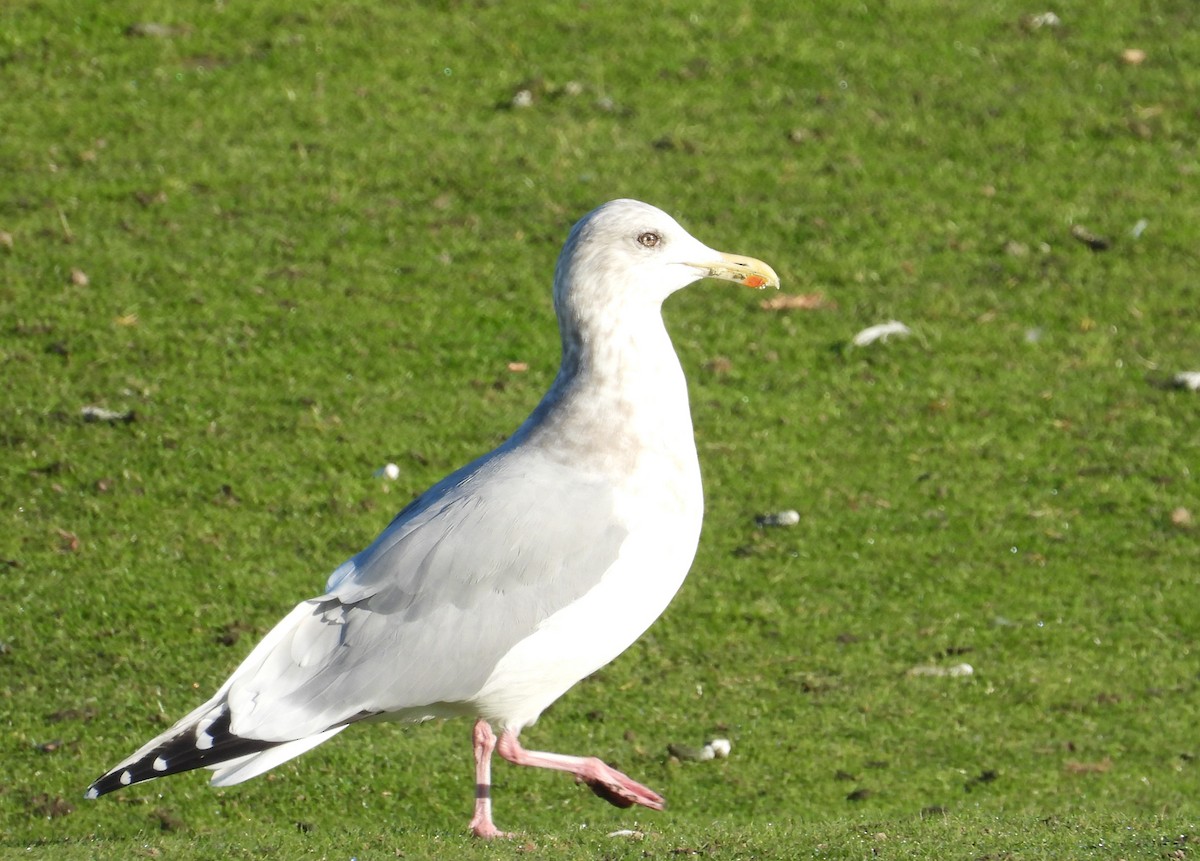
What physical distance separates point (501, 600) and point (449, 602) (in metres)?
0.17

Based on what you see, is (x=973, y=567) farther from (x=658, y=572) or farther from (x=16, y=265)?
(x=16, y=265)

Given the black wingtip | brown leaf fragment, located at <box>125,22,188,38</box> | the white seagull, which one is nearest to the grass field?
brown leaf fragment, located at <box>125,22,188,38</box>

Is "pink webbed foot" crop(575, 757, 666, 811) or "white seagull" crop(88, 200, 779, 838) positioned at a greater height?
"white seagull" crop(88, 200, 779, 838)

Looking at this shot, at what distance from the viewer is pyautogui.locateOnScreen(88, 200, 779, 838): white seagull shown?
541cm

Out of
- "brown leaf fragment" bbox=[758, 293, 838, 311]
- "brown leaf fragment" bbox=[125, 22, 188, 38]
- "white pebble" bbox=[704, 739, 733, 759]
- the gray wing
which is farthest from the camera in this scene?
"brown leaf fragment" bbox=[125, 22, 188, 38]

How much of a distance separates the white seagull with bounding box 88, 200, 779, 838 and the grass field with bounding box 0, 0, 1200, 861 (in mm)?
458

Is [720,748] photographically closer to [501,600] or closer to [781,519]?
[781,519]

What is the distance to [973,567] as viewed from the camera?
950 centimetres

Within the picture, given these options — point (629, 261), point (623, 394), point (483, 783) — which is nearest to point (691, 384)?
point (629, 261)

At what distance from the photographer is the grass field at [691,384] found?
24.8ft

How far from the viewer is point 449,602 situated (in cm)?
554

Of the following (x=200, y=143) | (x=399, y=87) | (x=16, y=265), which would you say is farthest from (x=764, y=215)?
(x=16, y=265)

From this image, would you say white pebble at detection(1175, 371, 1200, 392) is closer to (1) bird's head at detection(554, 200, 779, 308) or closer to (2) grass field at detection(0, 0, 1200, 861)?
(2) grass field at detection(0, 0, 1200, 861)

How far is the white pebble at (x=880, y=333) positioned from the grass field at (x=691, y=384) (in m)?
0.10
